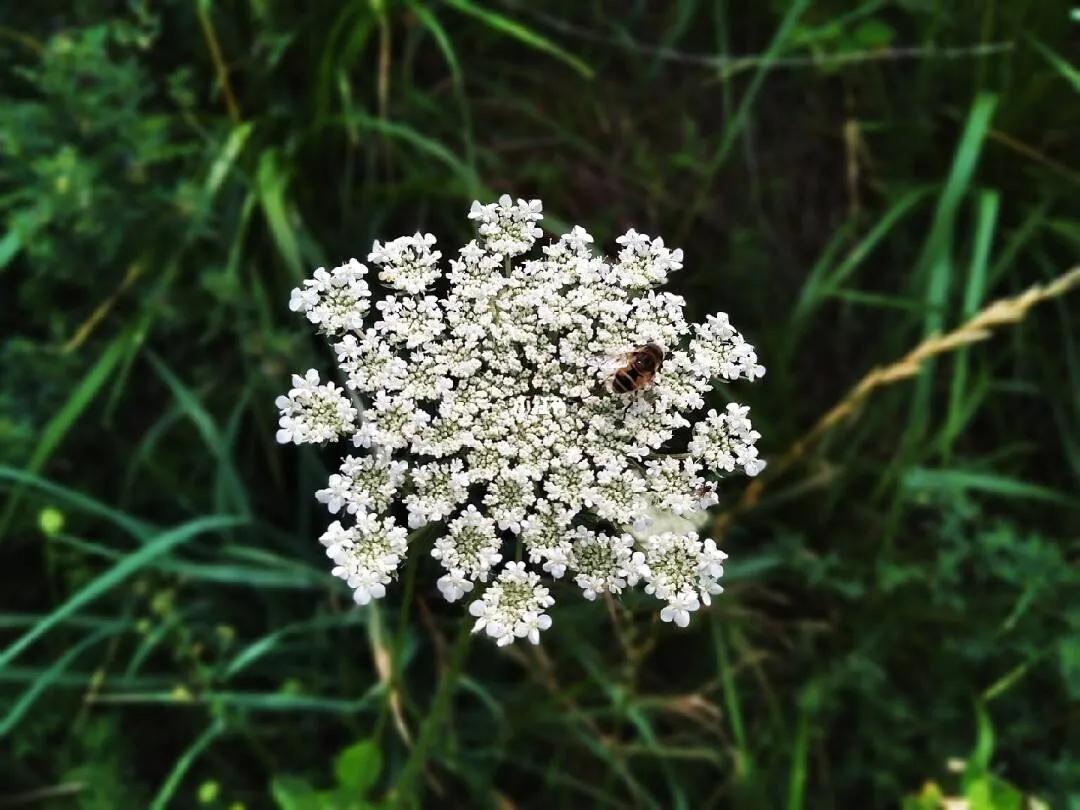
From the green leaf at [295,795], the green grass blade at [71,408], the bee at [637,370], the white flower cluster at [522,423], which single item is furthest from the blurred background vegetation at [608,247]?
the bee at [637,370]

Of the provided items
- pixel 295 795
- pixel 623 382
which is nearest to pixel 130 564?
pixel 295 795

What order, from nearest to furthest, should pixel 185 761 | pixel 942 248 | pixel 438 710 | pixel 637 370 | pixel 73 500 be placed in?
1. pixel 637 370
2. pixel 438 710
3. pixel 185 761
4. pixel 73 500
5. pixel 942 248

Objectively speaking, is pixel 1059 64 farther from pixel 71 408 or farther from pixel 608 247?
pixel 71 408

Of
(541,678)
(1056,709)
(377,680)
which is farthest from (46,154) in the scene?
(1056,709)

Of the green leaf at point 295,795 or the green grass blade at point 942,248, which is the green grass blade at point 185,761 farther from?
the green grass blade at point 942,248

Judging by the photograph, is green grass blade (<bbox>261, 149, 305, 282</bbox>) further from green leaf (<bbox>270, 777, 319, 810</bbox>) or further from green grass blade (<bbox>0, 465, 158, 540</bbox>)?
green leaf (<bbox>270, 777, 319, 810</bbox>)
